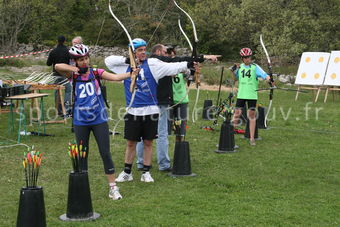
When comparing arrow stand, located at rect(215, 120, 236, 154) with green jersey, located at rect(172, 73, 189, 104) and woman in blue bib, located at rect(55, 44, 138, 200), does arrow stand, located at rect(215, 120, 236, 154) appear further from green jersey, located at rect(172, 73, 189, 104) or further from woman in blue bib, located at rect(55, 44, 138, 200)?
woman in blue bib, located at rect(55, 44, 138, 200)

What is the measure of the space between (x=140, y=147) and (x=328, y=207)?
2.69m

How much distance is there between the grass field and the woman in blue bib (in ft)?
2.17

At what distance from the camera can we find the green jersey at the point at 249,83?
9141 millimetres

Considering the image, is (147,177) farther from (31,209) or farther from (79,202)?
(31,209)

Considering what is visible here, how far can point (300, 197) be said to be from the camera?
587 centimetres

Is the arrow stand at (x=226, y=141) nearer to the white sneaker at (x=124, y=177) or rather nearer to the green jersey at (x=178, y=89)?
the green jersey at (x=178, y=89)

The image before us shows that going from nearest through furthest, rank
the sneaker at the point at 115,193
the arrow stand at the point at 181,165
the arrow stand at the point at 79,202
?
1. the arrow stand at the point at 79,202
2. the sneaker at the point at 115,193
3. the arrow stand at the point at 181,165

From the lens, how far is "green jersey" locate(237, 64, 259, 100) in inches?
360

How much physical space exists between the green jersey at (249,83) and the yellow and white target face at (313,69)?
346 inches

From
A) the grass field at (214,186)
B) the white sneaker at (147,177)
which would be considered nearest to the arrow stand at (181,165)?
the grass field at (214,186)

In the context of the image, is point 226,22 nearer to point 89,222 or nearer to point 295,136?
point 295,136

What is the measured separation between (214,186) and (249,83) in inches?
128

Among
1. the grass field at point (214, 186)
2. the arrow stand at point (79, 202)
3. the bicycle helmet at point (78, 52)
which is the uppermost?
the bicycle helmet at point (78, 52)

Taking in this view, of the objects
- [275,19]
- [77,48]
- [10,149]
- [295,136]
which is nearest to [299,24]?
[275,19]
